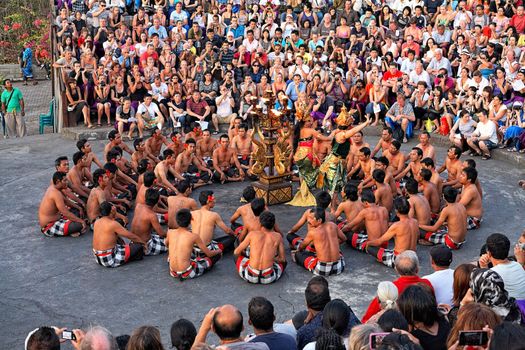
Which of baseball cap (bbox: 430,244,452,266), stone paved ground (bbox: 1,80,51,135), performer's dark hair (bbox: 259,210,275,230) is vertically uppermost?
baseball cap (bbox: 430,244,452,266)

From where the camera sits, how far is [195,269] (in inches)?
379

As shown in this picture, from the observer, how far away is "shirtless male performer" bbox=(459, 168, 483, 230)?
10938mm

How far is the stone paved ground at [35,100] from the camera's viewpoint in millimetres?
20731

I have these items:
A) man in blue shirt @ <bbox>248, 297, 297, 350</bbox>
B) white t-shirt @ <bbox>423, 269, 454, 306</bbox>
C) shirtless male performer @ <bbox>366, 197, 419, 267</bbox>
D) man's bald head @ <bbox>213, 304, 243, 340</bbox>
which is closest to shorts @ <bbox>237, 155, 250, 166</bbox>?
shirtless male performer @ <bbox>366, 197, 419, 267</bbox>

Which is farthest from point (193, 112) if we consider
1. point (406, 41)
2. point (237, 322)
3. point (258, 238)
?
point (237, 322)

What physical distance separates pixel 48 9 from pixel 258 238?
19512 millimetres

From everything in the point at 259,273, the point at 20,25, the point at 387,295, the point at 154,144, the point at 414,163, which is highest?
the point at 387,295

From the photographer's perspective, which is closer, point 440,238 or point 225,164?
point 440,238

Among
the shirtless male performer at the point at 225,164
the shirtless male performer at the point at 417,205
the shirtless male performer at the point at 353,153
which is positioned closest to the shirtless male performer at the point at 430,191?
the shirtless male performer at the point at 417,205

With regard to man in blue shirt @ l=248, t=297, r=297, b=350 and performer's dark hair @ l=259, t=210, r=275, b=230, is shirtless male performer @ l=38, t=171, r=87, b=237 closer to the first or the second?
performer's dark hair @ l=259, t=210, r=275, b=230

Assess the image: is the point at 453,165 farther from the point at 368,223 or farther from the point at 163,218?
the point at 163,218

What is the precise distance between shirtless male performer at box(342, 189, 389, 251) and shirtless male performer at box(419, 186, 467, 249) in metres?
0.68

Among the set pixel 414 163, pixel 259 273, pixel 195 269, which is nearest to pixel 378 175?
pixel 414 163

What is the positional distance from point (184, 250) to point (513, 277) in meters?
4.00
